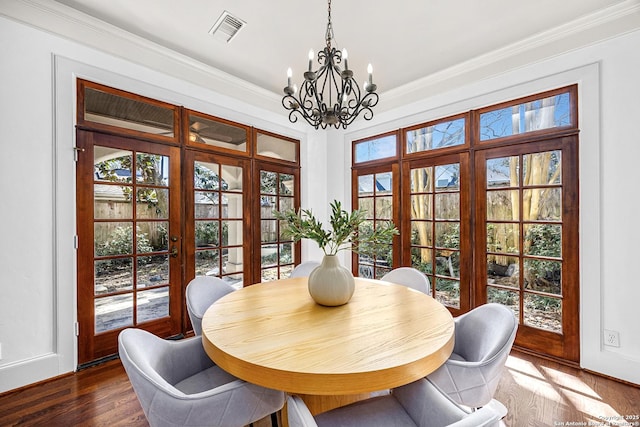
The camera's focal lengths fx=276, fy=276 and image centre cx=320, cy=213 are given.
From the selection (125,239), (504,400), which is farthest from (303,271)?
(504,400)

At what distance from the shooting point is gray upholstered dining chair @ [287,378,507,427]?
35.8 inches

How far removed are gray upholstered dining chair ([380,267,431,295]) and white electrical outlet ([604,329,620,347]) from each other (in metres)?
1.38

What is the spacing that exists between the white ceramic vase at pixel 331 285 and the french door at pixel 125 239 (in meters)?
1.82

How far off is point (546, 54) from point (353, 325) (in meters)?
2.85

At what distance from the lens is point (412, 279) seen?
7.40ft

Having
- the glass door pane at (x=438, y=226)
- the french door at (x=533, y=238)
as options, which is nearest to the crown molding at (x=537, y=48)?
the french door at (x=533, y=238)

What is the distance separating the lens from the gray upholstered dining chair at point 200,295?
5.81 feet

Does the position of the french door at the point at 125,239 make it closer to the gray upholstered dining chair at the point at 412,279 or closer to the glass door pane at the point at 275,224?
the glass door pane at the point at 275,224

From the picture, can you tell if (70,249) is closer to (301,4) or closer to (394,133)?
(301,4)

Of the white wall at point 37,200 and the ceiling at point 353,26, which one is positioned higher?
the ceiling at point 353,26

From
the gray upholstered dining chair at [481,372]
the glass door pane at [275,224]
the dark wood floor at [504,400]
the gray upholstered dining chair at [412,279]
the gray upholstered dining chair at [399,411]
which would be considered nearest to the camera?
the gray upholstered dining chair at [399,411]

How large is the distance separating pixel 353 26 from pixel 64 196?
Answer: 267 centimetres

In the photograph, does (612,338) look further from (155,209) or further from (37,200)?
(37,200)

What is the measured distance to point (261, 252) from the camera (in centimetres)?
353
